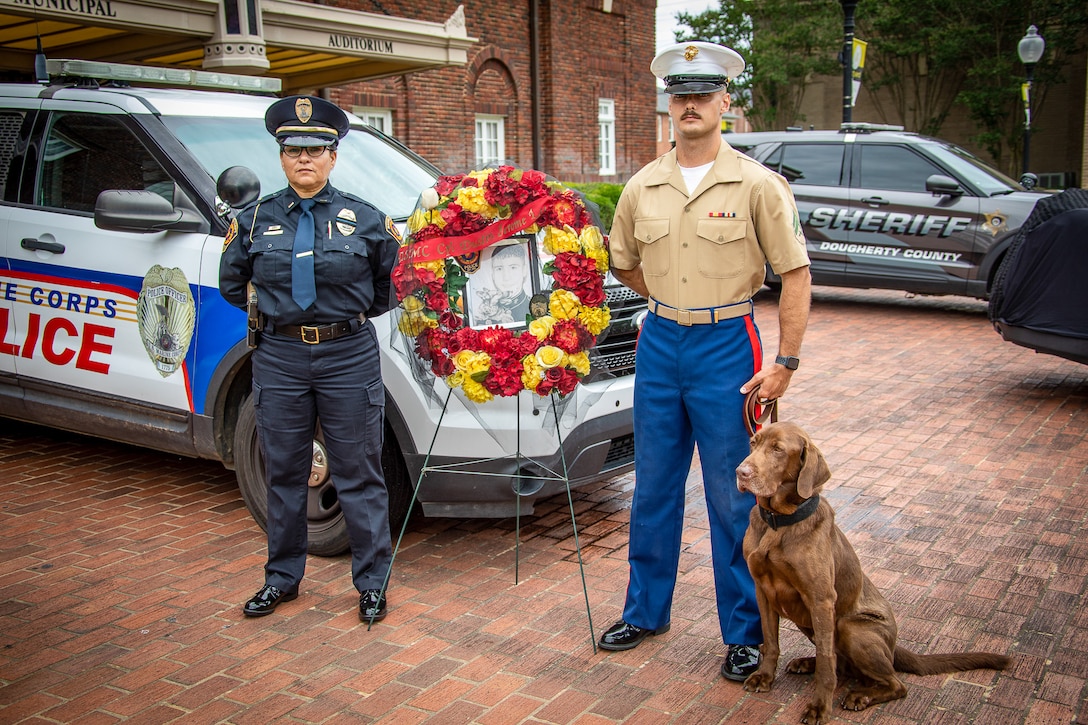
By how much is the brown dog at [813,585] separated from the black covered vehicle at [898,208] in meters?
8.49

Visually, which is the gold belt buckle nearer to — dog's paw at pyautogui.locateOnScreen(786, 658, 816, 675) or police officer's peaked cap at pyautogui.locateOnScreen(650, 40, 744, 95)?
police officer's peaked cap at pyautogui.locateOnScreen(650, 40, 744, 95)

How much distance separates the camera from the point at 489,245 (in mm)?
4289

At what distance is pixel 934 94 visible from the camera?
1161 inches

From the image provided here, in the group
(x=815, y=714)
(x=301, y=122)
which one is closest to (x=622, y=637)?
(x=815, y=714)

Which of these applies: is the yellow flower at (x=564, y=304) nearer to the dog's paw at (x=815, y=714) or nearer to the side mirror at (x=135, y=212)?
the dog's paw at (x=815, y=714)

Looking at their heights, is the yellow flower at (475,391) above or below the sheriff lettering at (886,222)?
below

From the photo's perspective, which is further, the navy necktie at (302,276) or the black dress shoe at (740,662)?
the navy necktie at (302,276)

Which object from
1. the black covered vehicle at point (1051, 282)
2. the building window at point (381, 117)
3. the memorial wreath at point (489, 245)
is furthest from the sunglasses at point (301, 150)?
the building window at point (381, 117)

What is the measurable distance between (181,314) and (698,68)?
297cm

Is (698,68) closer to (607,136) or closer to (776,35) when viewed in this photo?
(607,136)

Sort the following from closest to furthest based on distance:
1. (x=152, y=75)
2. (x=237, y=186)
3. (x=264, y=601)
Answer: (x=264, y=601) < (x=237, y=186) < (x=152, y=75)

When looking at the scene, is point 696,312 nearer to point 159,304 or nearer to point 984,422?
point 159,304

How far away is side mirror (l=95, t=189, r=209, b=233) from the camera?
4.94 meters

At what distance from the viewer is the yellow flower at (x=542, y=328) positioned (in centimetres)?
418
